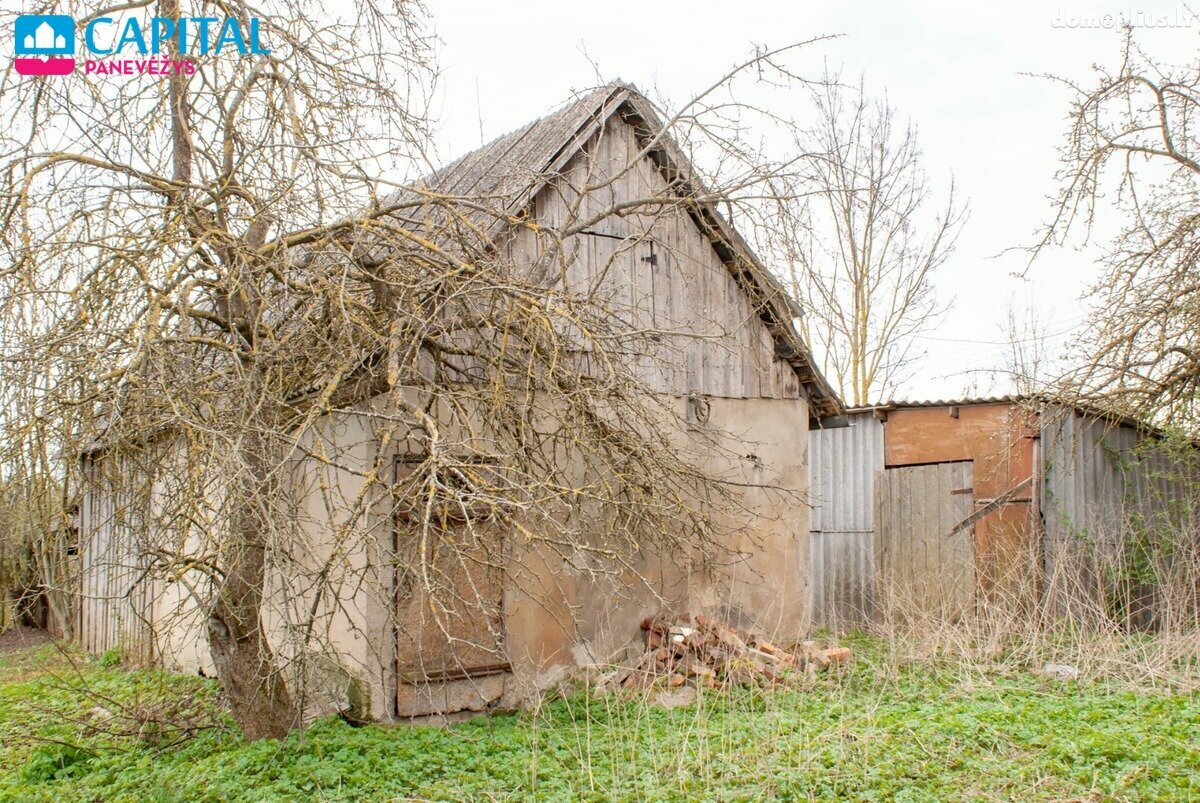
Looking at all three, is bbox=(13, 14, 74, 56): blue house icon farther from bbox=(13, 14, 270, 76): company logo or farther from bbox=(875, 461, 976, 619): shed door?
bbox=(875, 461, 976, 619): shed door

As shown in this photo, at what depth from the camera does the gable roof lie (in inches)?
347

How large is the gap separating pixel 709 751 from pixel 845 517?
7758 millimetres

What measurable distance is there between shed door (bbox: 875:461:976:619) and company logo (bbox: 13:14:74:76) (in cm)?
966

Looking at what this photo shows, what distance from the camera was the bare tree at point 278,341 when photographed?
18.3ft

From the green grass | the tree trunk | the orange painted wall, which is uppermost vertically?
the orange painted wall

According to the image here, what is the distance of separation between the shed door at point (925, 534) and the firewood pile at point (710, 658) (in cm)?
306

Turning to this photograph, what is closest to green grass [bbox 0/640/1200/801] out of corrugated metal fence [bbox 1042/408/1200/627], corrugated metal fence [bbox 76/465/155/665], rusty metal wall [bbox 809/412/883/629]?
corrugated metal fence [bbox 76/465/155/665]

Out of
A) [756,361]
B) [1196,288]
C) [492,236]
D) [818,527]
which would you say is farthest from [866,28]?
[818,527]

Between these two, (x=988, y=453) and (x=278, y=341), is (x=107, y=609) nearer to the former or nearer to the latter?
(x=278, y=341)

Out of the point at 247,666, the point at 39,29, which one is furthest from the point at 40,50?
the point at 247,666

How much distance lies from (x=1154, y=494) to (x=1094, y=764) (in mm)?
6637

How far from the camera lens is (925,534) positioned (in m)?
12.3

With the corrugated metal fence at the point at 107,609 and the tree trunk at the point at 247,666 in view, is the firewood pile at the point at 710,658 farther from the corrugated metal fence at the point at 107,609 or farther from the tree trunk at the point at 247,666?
the corrugated metal fence at the point at 107,609

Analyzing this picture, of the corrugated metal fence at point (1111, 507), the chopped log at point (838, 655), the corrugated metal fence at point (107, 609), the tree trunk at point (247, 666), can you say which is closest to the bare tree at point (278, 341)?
the tree trunk at point (247, 666)
